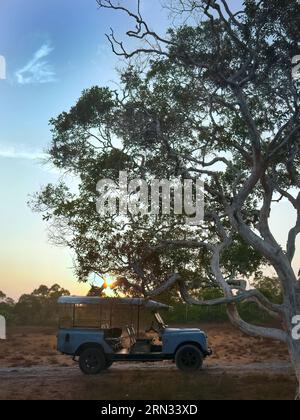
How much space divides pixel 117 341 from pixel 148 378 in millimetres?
2105

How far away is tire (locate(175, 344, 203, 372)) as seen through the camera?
1656cm

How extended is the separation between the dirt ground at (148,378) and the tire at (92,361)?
1.15ft

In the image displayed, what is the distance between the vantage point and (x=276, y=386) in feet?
46.6

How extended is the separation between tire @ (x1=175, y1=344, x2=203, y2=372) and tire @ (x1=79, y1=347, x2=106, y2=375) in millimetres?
2446

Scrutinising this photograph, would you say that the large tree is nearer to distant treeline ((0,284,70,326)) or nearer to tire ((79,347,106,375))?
tire ((79,347,106,375))

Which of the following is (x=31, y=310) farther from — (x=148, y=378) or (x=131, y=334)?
(x=148, y=378)

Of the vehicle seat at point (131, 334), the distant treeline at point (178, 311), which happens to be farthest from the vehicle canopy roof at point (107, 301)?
the distant treeline at point (178, 311)

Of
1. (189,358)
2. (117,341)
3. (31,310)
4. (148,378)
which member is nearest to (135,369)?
(117,341)

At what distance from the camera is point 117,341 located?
55.5ft

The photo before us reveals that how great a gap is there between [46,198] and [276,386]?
828 cm

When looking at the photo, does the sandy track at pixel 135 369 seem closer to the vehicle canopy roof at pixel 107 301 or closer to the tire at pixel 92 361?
the tire at pixel 92 361
